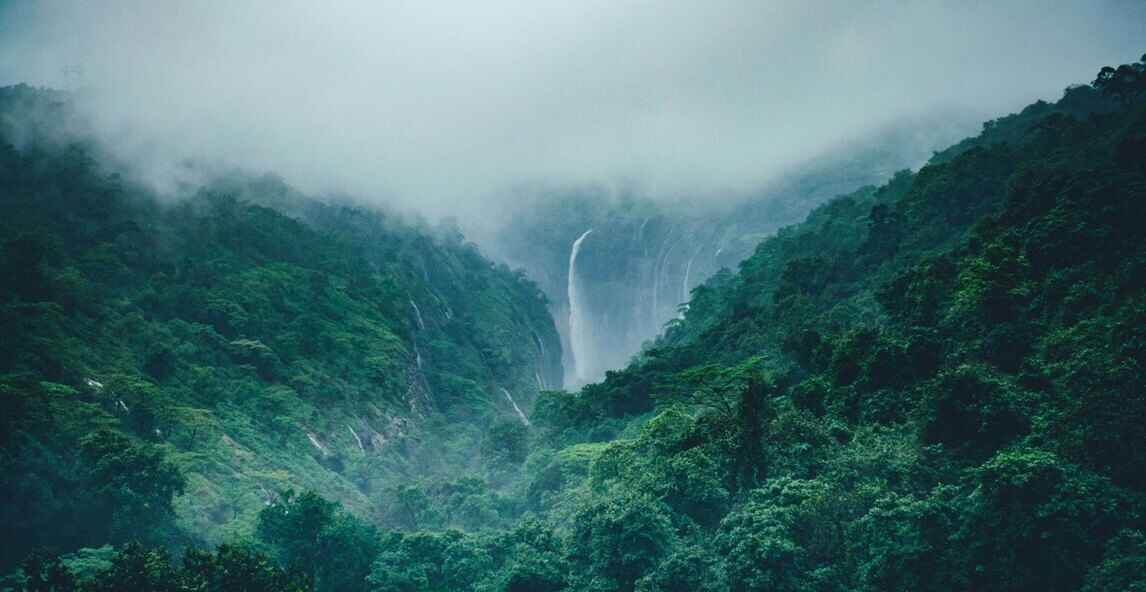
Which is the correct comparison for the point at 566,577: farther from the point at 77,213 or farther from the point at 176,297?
the point at 77,213

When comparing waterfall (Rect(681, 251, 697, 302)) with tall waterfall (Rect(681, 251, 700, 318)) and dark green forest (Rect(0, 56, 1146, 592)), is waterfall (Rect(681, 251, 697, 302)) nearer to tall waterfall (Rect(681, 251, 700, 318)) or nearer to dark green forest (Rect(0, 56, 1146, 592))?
tall waterfall (Rect(681, 251, 700, 318))

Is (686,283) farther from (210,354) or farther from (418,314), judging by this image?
(210,354)

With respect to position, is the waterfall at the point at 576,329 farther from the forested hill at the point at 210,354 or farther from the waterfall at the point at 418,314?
the waterfall at the point at 418,314

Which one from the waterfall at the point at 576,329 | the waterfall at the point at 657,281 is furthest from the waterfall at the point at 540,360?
the waterfall at the point at 657,281

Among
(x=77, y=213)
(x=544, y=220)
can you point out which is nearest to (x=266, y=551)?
(x=77, y=213)

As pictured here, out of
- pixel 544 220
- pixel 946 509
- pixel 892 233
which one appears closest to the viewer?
pixel 946 509
